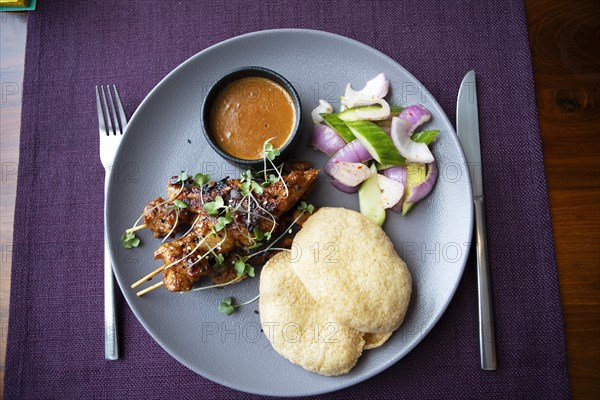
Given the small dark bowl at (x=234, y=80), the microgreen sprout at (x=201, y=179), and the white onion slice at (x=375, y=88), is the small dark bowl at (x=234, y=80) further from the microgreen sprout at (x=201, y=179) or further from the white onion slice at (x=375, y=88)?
the white onion slice at (x=375, y=88)

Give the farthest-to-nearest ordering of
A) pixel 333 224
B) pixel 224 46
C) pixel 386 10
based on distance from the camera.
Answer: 1. pixel 386 10
2. pixel 224 46
3. pixel 333 224

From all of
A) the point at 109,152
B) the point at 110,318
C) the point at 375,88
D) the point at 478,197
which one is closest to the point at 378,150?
the point at 375,88

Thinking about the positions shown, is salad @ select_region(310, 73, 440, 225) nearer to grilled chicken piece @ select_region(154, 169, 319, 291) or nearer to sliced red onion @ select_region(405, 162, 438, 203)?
sliced red onion @ select_region(405, 162, 438, 203)

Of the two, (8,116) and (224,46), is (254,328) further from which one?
(8,116)

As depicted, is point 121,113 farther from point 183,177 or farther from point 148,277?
point 148,277

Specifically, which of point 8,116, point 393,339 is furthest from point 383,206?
point 8,116
